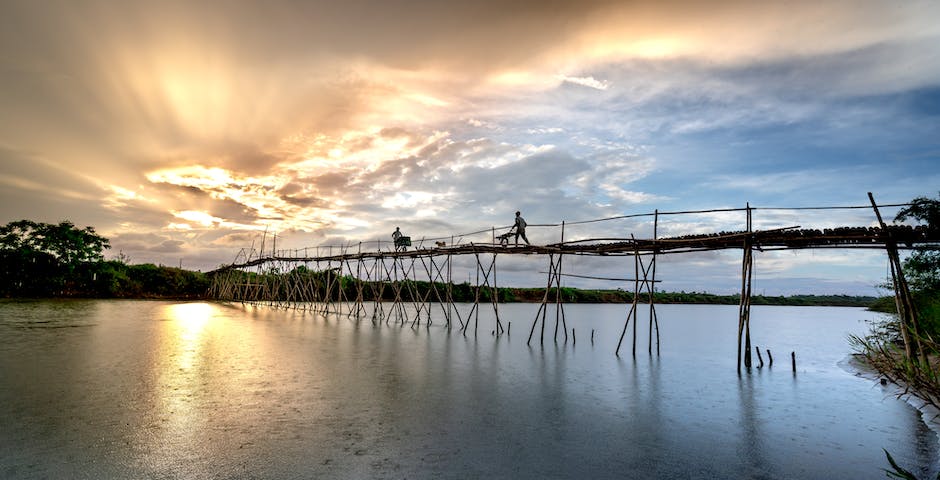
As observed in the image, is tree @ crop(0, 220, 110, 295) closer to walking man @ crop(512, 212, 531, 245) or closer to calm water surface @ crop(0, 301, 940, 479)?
calm water surface @ crop(0, 301, 940, 479)

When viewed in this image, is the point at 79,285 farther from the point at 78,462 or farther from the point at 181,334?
the point at 78,462

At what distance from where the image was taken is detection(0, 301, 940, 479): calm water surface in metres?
6.00

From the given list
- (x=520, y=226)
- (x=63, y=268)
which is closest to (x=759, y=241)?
(x=520, y=226)

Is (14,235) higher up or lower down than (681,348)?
higher up

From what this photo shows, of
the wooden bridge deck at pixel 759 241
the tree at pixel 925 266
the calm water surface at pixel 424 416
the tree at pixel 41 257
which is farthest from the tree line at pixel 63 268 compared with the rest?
the tree at pixel 925 266

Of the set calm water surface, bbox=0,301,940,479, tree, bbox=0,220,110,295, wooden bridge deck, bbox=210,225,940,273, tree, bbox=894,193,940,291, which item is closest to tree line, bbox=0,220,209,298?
tree, bbox=0,220,110,295

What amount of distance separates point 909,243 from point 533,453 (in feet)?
32.5

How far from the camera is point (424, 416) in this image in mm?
8133

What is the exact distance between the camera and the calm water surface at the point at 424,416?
6.00m

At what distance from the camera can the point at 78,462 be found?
570 cm

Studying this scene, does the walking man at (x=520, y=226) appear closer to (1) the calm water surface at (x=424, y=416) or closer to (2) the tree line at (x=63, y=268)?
(1) the calm water surface at (x=424, y=416)

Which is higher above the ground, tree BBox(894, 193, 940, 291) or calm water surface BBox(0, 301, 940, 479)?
tree BBox(894, 193, 940, 291)

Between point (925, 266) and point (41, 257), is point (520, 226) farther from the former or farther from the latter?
point (41, 257)

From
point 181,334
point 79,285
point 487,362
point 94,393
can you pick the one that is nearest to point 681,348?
point 487,362
